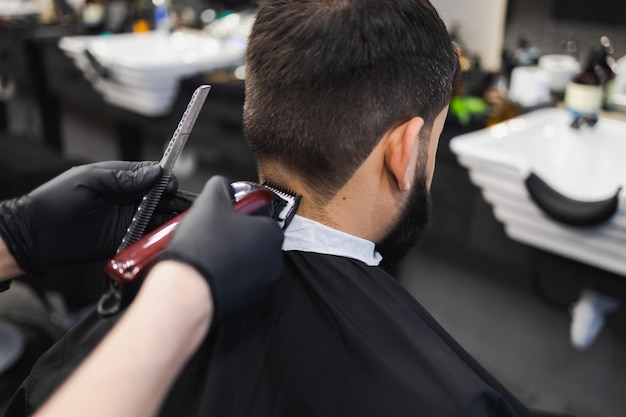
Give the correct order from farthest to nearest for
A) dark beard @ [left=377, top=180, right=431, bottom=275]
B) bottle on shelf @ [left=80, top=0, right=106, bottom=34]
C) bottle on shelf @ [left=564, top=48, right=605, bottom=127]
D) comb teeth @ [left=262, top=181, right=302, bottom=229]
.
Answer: bottle on shelf @ [left=80, top=0, right=106, bottom=34]
bottle on shelf @ [left=564, top=48, right=605, bottom=127]
dark beard @ [left=377, top=180, right=431, bottom=275]
comb teeth @ [left=262, top=181, right=302, bottom=229]

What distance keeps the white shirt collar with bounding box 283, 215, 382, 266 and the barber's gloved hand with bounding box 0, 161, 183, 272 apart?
0.25 m

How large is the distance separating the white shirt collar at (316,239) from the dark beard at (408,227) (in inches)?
3.7

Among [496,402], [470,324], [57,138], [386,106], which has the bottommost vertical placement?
[470,324]

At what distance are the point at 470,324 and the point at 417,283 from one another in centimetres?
29

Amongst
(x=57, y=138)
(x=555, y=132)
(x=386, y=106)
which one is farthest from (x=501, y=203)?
(x=57, y=138)

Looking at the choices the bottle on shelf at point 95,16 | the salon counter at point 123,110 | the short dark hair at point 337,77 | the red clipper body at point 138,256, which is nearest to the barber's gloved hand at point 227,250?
the red clipper body at point 138,256

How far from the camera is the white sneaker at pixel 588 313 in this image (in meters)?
1.77

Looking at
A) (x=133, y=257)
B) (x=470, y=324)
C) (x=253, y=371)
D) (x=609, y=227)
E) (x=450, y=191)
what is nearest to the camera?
(x=133, y=257)

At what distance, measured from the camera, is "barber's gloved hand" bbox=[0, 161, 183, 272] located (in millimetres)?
1085

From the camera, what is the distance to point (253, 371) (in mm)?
865

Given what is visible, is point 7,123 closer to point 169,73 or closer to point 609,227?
point 169,73

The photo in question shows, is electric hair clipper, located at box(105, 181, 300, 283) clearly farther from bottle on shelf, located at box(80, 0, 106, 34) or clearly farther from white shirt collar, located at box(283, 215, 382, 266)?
bottle on shelf, located at box(80, 0, 106, 34)

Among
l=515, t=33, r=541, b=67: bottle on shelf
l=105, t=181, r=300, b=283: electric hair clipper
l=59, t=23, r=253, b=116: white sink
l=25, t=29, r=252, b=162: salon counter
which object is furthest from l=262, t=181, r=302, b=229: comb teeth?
l=59, t=23, r=253, b=116: white sink

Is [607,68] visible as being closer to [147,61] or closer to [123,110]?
[147,61]
